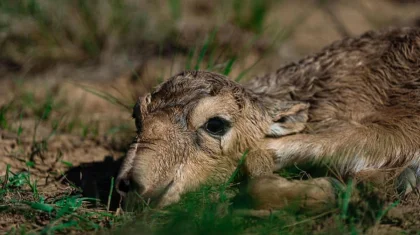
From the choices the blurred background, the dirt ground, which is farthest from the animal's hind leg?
the blurred background

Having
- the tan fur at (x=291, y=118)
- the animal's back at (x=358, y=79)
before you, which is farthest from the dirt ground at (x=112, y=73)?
the animal's back at (x=358, y=79)

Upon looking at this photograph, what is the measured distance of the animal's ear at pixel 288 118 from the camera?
4930 mm

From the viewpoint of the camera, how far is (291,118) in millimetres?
5051

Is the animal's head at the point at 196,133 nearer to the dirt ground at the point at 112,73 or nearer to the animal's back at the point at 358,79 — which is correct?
the animal's back at the point at 358,79

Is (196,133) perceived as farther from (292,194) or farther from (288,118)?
(288,118)

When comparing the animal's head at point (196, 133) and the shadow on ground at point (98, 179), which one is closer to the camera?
the animal's head at point (196, 133)

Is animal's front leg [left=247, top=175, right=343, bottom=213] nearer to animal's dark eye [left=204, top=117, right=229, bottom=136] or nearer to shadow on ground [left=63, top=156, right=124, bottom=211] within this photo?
animal's dark eye [left=204, top=117, right=229, bottom=136]

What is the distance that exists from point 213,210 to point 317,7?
5.92 meters

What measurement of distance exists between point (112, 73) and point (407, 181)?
3993 mm

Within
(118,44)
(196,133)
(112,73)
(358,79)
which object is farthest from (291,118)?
(118,44)

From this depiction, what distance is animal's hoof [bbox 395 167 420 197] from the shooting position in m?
4.58

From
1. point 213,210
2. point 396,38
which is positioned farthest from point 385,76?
point 213,210

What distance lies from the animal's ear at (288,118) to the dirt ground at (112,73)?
921 millimetres

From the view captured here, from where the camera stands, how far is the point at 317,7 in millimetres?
9375
